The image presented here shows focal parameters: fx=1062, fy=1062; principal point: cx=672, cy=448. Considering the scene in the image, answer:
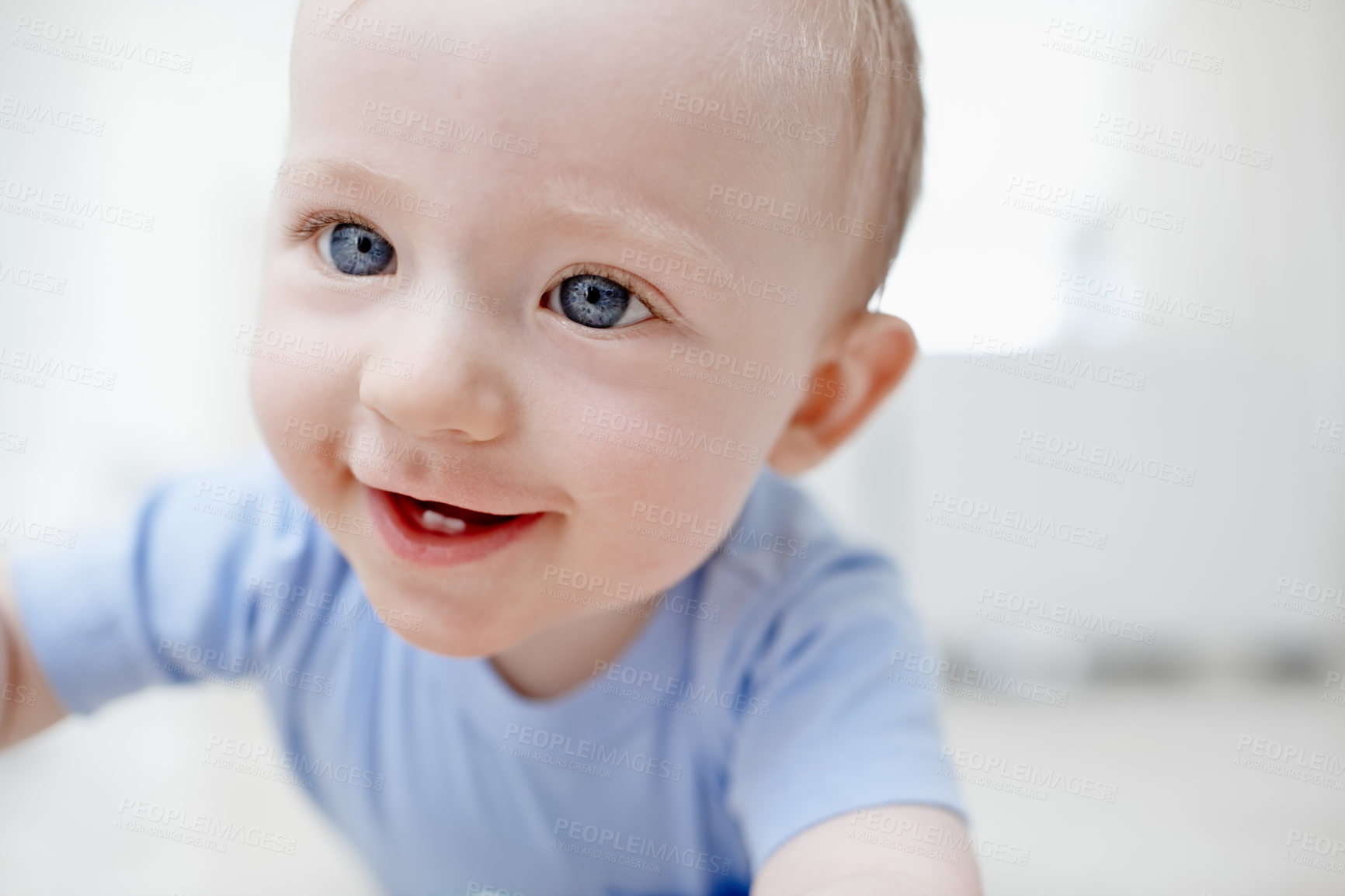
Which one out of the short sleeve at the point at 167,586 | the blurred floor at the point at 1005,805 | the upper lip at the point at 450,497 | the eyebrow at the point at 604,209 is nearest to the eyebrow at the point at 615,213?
the eyebrow at the point at 604,209

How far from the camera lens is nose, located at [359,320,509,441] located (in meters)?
0.44

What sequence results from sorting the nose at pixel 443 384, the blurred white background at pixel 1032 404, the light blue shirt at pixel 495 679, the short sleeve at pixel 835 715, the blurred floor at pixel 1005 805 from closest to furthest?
the nose at pixel 443 384 → the short sleeve at pixel 835 715 → the light blue shirt at pixel 495 679 → the blurred floor at pixel 1005 805 → the blurred white background at pixel 1032 404

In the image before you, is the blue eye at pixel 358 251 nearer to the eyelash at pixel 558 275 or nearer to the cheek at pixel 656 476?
the eyelash at pixel 558 275

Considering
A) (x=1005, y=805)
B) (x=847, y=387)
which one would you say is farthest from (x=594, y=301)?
(x=1005, y=805)

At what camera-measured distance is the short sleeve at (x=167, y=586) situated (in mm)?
681

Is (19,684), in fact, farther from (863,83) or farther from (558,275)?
(863,83)

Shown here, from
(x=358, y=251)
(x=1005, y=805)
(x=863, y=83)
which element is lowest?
(x=1005, y=805)

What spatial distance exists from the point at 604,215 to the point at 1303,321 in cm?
154

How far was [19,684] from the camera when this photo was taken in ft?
2.19

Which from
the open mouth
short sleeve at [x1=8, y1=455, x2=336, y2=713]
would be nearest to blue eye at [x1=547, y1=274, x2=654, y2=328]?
the open mouth

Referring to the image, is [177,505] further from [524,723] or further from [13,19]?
[13,19]

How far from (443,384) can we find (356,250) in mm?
114

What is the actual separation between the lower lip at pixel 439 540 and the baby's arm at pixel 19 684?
1.05 ft

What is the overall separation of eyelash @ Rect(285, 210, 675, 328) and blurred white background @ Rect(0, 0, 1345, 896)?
0.15 metres
